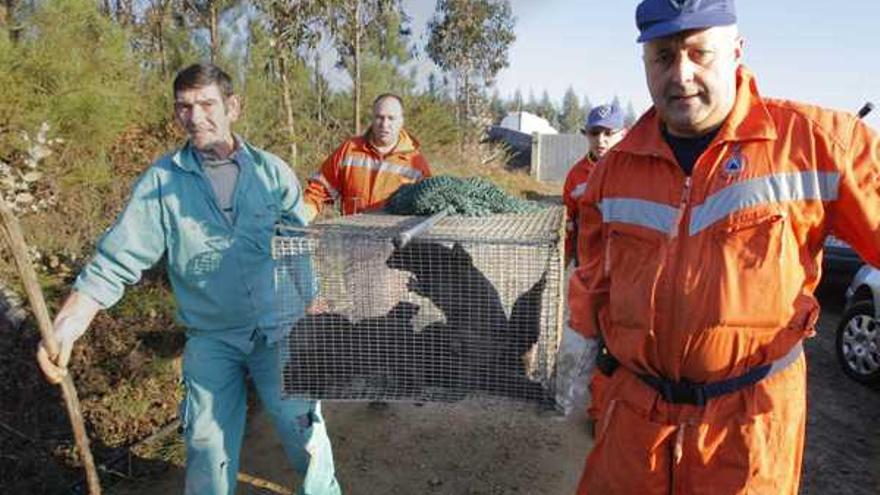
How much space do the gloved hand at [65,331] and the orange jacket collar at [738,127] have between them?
1.90 meters

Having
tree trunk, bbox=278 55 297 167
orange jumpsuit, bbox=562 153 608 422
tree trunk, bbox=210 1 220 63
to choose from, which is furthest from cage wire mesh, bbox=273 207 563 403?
tree trunk, bbox=278 55 297 167

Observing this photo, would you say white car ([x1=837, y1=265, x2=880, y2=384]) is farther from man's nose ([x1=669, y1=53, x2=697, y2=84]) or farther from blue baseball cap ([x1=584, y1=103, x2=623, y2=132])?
man's nose ([x1=669, y1=53, x2=697, y2=84])

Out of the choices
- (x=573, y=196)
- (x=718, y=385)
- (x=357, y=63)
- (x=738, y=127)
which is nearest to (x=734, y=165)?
(x=738, y=127)

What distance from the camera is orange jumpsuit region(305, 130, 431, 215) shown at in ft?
15.4

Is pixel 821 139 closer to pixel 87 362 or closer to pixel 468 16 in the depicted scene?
pixel 87 362

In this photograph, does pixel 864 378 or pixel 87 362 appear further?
pixel 864 378

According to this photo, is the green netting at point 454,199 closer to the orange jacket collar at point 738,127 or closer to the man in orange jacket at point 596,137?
the orange jacket collar at point 738,127

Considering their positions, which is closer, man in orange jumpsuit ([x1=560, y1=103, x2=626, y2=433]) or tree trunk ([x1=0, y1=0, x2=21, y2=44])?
man in orange jumpsuit ([x1=560, y1=103, x2=626, y2=433])

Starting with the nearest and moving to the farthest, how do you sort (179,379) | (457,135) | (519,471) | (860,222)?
(860,222) → (519,471) → (179,379) → (457,135)

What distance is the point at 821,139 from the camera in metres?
1.71

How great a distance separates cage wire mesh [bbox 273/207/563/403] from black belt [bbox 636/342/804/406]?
500 mm

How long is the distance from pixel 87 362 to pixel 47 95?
2.77 meters

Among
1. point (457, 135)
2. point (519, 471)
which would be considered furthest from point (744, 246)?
point (457, 135)

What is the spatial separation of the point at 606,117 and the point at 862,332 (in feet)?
9.54
